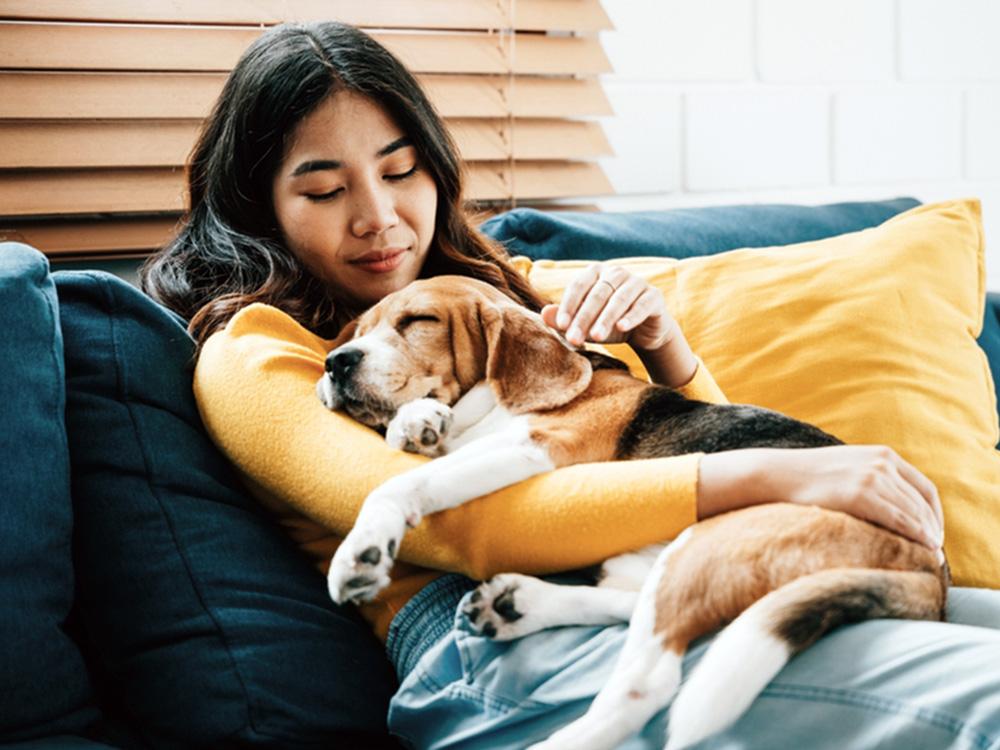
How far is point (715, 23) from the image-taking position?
2775mm

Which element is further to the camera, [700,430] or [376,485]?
[700,430]

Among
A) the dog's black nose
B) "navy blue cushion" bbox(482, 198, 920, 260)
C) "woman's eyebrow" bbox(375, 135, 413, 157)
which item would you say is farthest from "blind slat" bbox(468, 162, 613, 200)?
the dog's black nose

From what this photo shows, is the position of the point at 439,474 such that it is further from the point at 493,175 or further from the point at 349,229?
the point at 493,175

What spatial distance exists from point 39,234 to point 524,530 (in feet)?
4.43

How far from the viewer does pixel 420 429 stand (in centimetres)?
129

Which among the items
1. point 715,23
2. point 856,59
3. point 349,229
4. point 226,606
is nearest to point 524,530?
point 226,606

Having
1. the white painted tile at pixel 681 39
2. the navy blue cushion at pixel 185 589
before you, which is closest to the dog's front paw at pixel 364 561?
the navy blue cushion at pixel 185 589

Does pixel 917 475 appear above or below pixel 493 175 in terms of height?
below

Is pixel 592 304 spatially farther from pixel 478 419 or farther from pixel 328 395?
pixel 328 395

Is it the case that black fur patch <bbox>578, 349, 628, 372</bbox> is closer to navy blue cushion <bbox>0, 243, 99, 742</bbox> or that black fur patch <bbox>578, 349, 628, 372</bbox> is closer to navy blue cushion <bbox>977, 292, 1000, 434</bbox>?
navy blue cushion <bbox>0, 243, 99, 742</bbox>

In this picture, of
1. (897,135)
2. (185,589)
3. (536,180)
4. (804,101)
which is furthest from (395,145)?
(897,135)

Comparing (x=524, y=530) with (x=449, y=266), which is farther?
(x=449, y=266)

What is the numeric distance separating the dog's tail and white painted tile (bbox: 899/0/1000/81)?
8.13 ft

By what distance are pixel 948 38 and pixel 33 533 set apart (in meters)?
2.97
